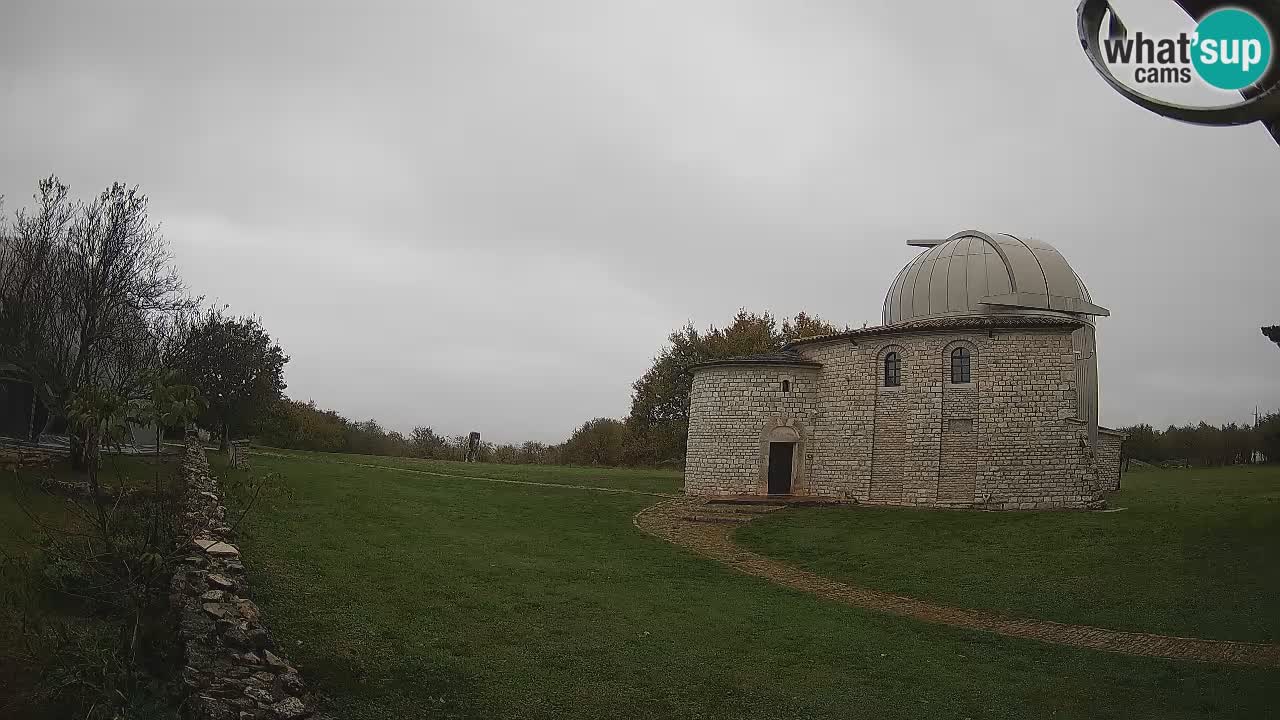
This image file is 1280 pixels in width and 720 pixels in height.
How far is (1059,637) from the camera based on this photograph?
9992mm

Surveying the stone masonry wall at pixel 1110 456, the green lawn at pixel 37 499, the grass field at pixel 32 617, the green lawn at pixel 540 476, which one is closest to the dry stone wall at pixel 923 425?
the green lawn at pixel 540 476

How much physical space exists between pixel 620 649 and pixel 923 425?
1701 centimetres

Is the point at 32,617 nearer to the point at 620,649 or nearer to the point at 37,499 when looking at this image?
the point at 620,649

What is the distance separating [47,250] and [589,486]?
17.5 m

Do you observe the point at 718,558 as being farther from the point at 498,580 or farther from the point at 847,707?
the point at 847,707

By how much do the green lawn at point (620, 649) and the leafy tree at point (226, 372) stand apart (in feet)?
51.9

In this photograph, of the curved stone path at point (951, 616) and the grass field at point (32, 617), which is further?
the curved stone path at point (951, 616)

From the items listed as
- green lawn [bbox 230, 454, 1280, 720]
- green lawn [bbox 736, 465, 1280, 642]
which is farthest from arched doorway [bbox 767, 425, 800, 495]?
green lawn [bbox 230, 454, 1280, 720]

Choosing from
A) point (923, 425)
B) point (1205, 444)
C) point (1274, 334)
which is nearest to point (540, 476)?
point (923, 425)

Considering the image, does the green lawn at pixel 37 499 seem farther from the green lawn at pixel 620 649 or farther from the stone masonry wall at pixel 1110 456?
the stone masonry wall at pixel 1110 456

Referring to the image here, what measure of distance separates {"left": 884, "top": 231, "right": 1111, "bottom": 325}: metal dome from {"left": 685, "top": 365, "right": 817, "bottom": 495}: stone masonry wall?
484 centimetres

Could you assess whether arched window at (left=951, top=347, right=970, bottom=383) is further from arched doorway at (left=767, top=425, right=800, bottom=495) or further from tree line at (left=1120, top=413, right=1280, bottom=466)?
tree line at (left=1120, top=413, right=1280, bottom=466)

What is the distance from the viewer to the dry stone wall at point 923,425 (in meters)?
21.0
